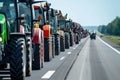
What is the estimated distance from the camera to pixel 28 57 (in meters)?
12.5

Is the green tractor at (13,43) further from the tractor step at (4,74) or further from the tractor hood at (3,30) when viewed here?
the tractor step at (4,74)

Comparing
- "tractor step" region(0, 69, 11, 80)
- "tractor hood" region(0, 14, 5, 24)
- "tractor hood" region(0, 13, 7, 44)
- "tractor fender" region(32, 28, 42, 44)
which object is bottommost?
"tractor step" region(0, 69, 11, 80)

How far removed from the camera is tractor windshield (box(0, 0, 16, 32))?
1221 cm

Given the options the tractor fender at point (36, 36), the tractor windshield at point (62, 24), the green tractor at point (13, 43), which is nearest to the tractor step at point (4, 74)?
the green tractor at point (13, 43)

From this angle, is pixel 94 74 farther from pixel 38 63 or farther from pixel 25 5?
pixel 25 5

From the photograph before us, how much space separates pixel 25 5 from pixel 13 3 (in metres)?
2.31

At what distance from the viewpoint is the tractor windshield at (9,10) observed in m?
12.2

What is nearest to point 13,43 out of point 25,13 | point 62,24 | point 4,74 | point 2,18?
point 2,18

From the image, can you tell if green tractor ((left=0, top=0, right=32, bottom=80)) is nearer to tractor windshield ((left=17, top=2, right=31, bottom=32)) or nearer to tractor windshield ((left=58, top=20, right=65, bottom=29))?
tractor windshield ((left=17, top=2, right=31, bottom=32))

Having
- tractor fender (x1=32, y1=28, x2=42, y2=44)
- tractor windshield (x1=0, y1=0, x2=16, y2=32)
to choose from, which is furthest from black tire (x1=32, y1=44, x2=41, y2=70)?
tractor windshield (x1=0, y1=0, x2=16, y2=32)

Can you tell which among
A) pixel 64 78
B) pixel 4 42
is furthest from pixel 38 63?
pixel 4 42

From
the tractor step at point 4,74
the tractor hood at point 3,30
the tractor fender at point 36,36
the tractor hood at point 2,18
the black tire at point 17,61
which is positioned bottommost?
the tractor step at point 4,74

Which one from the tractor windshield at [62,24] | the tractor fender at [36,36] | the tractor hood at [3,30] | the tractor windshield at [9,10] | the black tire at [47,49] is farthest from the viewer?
the tractor windshield at [62,24]

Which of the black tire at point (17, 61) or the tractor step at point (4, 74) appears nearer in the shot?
the black tire at point (17, 61)
